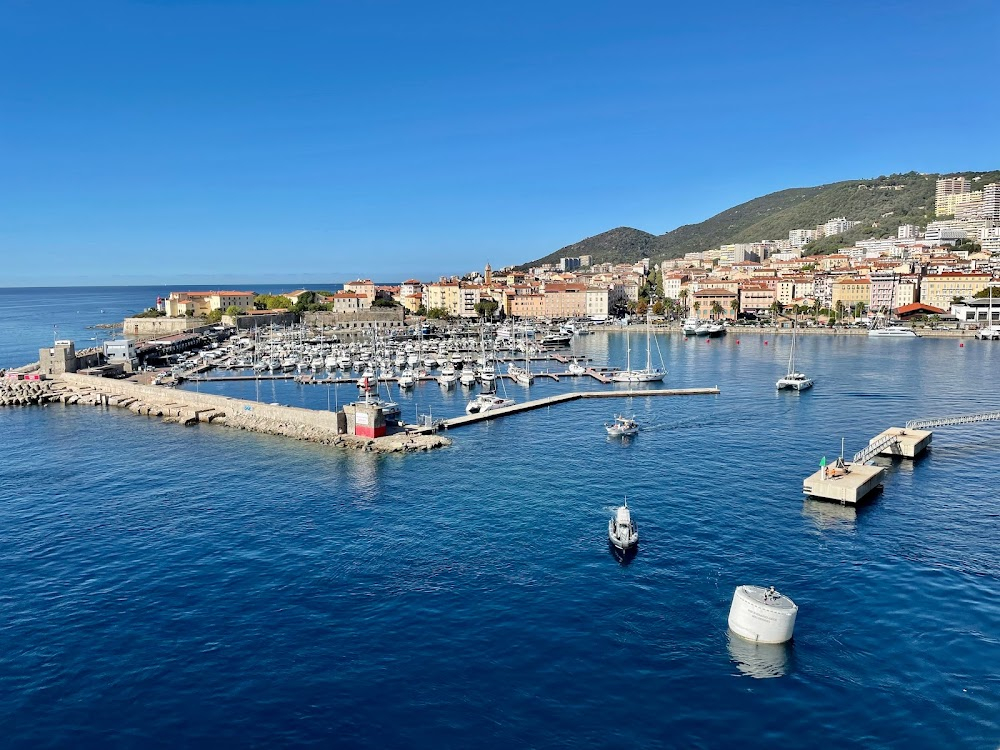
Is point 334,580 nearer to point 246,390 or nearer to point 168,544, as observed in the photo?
point 168,544

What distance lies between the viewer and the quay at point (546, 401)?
40094 millimetres

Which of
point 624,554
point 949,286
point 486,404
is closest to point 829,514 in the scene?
point 624,554

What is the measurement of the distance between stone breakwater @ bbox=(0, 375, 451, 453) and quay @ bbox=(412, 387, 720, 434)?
3.46 meters

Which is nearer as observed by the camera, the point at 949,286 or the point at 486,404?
the point at 486,404

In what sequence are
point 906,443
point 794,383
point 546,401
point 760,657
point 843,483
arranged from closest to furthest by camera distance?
1. point 760,657
2. point 843,483
3. point 906,443
4. point 546,401
5. point 794,383

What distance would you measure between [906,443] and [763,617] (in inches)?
802

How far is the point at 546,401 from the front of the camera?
48188 mm

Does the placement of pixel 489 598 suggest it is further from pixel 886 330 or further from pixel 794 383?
pixel 886 330

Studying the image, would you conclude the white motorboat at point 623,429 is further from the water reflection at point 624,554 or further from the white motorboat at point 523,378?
the white motorboat at point 523,378

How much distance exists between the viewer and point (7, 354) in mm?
84688

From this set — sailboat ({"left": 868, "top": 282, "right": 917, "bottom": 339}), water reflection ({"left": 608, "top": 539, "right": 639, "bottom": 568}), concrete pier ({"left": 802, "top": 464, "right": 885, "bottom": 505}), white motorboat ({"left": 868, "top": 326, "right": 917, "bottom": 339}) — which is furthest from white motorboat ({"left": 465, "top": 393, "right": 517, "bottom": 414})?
sailboat ({"left": 868, "top": 282, "right": 917, "bottom": 339})

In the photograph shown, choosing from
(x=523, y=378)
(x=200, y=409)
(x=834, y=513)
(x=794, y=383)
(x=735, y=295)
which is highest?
(x=735, y=295)

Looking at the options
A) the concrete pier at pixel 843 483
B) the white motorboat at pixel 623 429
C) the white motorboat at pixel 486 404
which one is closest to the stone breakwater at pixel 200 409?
the white motorboat at pixel 623 429

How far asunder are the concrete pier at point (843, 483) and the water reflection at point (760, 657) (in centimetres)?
1107
